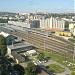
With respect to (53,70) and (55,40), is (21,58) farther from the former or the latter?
(55,40)

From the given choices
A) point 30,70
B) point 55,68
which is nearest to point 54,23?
point 55,68

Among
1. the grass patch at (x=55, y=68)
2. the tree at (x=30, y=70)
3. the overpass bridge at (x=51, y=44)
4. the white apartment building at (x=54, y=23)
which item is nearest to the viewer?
the tree at (x=30, y=70)

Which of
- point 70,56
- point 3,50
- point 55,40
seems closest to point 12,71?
point 3,50

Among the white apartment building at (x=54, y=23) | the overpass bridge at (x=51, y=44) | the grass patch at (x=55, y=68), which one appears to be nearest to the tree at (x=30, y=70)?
the grass patch at (x=55, y=68)

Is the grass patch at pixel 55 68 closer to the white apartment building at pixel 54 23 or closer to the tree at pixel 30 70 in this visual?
the tree at pixel 30 70

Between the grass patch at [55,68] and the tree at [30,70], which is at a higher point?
the tree at [30,70]

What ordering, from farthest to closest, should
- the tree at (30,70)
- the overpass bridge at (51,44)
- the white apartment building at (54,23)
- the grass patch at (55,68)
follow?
1. the white apartment building at (54,23)
2. the overpass bridge at (51,44)
3. the grass patch at (55,68)
4. the tree at (30,70)

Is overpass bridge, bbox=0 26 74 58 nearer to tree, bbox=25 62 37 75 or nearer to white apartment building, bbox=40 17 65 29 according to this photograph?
tree, bbox=25 62 37 75

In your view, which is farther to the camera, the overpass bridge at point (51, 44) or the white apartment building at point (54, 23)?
the white apartment building at point (54, 23)

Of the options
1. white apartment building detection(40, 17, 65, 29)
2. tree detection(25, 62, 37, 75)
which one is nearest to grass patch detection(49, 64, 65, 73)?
tree detection(25, 62, 37, 75)

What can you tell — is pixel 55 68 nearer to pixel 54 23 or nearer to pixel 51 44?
pixel 51 44

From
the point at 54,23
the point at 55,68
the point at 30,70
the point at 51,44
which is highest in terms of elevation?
the point at 54,23
